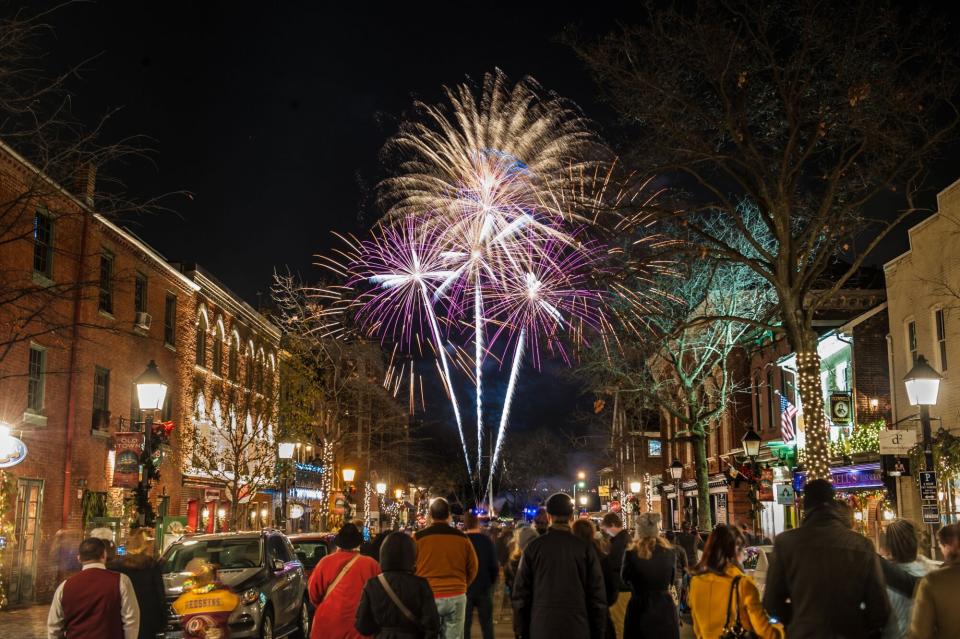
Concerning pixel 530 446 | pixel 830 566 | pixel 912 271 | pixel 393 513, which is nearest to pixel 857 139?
pixel 912 271

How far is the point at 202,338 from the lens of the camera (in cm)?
3838

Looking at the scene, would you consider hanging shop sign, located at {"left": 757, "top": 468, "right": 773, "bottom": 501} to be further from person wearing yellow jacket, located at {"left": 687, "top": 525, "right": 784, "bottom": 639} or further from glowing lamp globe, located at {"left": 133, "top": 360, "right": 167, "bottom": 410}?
person wearing yellow jacket, located at {"left": 687, "top": 525, "right": 784, "bottom": 639}

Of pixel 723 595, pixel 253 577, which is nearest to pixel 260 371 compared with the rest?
pixel 253 577

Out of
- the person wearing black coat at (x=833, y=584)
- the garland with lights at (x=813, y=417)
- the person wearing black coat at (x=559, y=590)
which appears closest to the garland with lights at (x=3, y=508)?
the person wearing black coat at (x=559, y=590)

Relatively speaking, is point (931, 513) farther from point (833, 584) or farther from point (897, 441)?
point (833, 584)

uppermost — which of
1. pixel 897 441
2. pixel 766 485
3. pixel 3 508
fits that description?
pixel 897 441

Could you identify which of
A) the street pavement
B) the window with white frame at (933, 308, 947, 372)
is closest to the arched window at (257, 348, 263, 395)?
the street pavement

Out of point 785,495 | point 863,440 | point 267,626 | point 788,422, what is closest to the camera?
point 267,626

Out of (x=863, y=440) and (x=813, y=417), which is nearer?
(x=813, y=417)

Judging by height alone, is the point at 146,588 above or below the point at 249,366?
below

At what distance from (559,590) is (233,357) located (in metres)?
35.8

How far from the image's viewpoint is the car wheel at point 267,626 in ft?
45.8

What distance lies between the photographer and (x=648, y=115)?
63.5 feet

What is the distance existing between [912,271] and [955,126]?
7463mm
